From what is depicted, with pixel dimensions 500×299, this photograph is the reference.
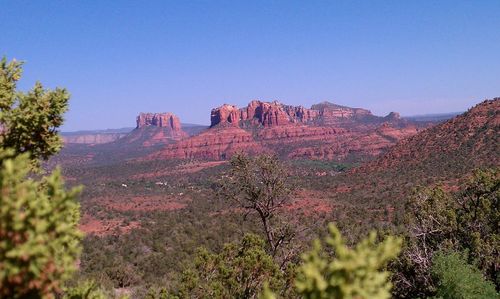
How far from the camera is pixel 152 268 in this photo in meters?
38.2

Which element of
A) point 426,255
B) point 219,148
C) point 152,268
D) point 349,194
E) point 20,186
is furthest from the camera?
point 219,148

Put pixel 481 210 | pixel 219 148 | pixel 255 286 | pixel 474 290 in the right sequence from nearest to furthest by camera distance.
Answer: pixel 255 286 < pixel 474 290 < pixel 481 210 < pixel 219 148

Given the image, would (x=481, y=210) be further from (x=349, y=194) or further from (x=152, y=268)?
(x=349, y=194)

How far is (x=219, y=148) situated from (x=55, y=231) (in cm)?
17375

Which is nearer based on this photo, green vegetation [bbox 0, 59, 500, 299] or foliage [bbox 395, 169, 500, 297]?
green vegetation [bbox 0, 59, 500, 299]

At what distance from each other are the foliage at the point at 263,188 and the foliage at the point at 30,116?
1176 centimetres

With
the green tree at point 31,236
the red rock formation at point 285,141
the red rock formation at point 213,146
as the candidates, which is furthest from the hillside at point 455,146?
the red rock formation at point 213,146

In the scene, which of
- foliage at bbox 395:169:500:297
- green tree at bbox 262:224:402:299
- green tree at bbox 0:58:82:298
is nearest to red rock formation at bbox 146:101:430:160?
foliage at bbox 395:169:500:297

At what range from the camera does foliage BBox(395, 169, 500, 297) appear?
2051 centimetres

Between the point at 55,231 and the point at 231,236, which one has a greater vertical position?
the point at 55,231

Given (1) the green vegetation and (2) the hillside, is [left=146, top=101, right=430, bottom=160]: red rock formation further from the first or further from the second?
(1) the green vegetation

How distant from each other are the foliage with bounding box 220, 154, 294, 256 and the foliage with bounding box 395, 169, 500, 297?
6922 mm

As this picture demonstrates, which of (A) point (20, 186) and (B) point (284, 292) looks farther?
(B) point (284, 292)

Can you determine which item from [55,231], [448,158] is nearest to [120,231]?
[55,231]
